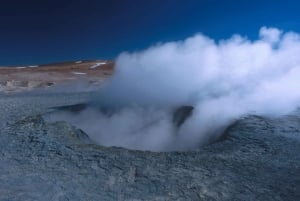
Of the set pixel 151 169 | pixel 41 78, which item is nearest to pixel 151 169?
pixel 151 169

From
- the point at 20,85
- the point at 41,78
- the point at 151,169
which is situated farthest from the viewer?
the point at 41,78

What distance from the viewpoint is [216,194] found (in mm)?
2664

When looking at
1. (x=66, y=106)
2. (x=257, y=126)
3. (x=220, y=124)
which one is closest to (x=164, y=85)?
(x=66, y=106)

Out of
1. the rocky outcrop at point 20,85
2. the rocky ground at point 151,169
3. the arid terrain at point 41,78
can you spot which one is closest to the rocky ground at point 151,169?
the rocky ground at point 151,169

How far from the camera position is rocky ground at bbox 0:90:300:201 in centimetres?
270

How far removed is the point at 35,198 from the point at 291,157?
8.23ft

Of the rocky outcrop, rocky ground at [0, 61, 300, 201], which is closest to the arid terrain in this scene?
the rocky outcrop

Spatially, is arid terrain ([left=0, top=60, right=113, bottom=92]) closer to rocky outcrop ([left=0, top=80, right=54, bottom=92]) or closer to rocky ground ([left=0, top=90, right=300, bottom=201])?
rocky outcrop ([left=0, top=80, right=54, bottom=92])

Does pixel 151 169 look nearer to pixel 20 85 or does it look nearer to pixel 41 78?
pixel 20 85

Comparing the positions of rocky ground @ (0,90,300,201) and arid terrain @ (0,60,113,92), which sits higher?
arid terrain @ (0,60,113,92)

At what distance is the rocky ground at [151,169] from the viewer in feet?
8.87

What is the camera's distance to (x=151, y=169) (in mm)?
3205

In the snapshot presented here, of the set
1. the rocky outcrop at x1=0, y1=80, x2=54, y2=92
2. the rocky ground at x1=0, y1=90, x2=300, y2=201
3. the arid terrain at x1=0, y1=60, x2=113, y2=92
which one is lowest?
the rocky ground at x1=0, y1=90, x2=300, y2=201

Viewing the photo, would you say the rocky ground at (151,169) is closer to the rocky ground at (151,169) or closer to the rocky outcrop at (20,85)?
the rocky ground at (151,169)
